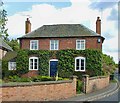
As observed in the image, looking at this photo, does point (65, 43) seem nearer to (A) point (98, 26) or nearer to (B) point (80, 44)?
(B) point (80, 44)

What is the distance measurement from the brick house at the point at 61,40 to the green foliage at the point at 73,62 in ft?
1.85

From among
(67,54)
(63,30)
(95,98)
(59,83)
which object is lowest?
(95,98)

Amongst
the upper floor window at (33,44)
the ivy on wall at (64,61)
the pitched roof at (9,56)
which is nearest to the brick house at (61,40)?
the upper floor window at (33,44)

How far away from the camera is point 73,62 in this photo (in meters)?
32.7

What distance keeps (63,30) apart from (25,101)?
21.1 metres

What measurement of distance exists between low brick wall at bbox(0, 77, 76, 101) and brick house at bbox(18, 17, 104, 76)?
608 inches

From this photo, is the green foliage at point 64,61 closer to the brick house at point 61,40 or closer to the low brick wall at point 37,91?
the brick house at point 61,40

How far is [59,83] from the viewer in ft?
55.2

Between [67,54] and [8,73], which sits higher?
[67,54]

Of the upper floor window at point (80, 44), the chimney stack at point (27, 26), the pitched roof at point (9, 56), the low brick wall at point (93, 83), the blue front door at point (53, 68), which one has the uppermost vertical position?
the chimney stack at point (27, 26)

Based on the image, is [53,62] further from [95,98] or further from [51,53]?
[95,98]

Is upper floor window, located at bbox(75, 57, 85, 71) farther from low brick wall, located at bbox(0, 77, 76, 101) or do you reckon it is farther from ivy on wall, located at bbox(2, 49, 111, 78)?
low brick wall, located at bbox(0, 77, 76, 101)

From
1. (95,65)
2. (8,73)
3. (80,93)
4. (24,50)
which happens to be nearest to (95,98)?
(80,93)

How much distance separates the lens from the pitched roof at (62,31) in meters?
33.5
